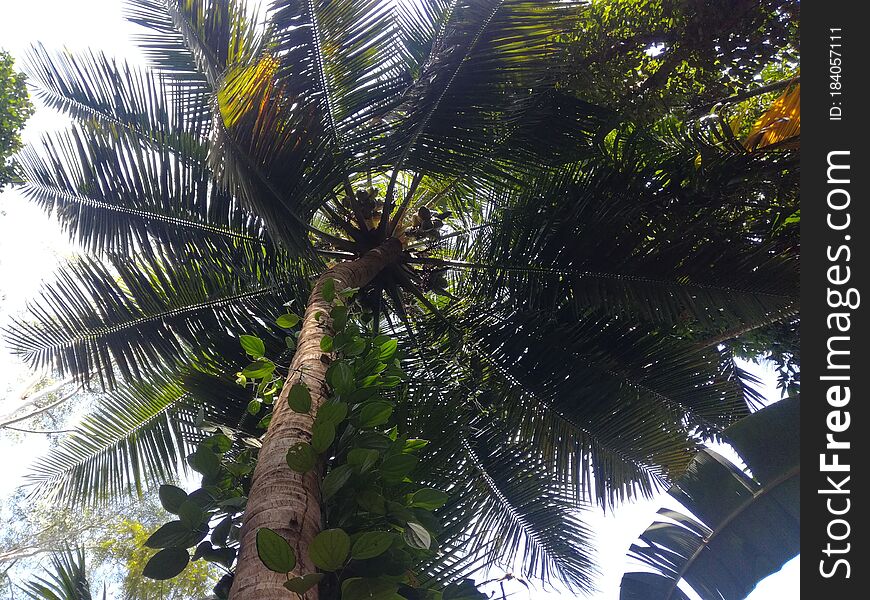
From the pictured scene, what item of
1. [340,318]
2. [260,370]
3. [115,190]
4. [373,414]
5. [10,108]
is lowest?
[373,414]

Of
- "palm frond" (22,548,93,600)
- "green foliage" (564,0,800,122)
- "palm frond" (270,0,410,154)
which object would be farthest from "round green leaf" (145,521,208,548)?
"green foliage" (564,0,800,122)

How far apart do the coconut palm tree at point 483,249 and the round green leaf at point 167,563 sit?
2.03m

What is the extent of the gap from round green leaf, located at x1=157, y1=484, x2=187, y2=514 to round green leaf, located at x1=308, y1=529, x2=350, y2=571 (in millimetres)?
519

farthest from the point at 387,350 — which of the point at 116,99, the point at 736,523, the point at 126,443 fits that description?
the point at 116,99

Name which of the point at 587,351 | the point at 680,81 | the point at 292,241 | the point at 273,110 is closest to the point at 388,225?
the point at 292,241

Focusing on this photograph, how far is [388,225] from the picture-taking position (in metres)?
4.68

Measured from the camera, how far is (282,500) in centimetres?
Result: 158

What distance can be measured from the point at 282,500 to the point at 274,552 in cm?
32

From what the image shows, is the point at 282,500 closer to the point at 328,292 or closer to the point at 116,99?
the point at 328,292

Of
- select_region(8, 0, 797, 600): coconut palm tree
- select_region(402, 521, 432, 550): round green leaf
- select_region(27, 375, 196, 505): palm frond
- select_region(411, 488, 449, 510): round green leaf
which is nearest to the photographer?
select_region(402, 521, 432, 550): round green leaf

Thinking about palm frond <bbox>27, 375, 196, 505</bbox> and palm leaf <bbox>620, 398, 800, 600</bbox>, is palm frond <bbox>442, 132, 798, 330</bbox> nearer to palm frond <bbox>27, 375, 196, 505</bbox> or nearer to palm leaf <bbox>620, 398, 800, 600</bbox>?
palm leaf <bbox>620, 398, 800, 600</bbox>

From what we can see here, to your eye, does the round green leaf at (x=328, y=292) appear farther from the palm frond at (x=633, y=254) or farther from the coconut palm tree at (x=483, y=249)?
the palm frond at (x=633, y=254)

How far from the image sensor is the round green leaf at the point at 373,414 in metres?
1.87

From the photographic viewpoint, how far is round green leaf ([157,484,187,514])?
166 centimetres
